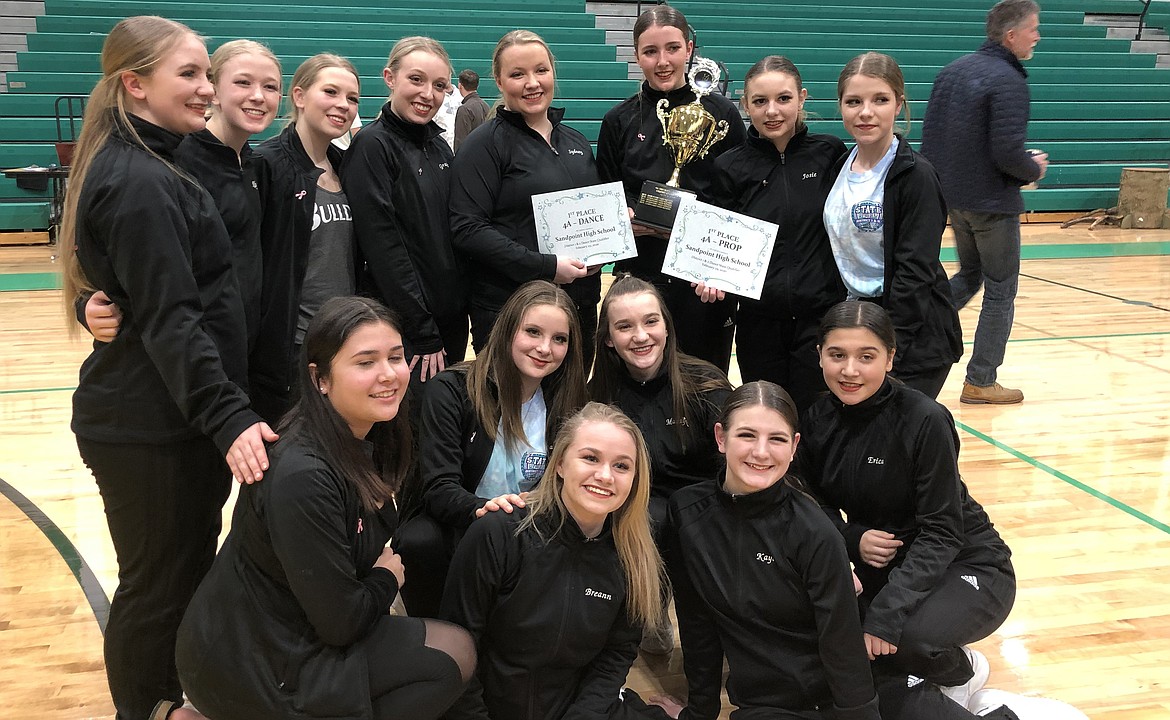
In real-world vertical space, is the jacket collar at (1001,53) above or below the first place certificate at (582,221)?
above

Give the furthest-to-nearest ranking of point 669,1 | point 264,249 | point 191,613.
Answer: point 669,1 → point 264,249 → point 191,613

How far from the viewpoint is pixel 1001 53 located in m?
4.32

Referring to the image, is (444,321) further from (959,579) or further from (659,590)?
(959,579)

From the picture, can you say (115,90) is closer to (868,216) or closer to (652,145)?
(652,145)

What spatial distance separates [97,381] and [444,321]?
1.09 metres

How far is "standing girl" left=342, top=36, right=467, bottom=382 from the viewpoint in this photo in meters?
2.63

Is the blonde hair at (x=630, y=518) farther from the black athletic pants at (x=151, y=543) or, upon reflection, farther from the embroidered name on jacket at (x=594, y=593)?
→ the black athletic pants at (x=151, y=543)

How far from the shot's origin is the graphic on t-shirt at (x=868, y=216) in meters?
2.65

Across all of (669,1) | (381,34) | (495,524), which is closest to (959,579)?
(495,524)

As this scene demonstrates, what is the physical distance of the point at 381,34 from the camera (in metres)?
10.5

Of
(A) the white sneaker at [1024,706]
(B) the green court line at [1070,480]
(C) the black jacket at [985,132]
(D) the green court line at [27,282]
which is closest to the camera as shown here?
(A) the white sneaker at [1024,706]

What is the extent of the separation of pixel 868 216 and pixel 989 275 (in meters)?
2.13

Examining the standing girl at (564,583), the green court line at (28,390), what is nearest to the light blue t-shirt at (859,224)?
the standing girl at (564,583)

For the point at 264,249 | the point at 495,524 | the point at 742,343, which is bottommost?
the point at 495,524
